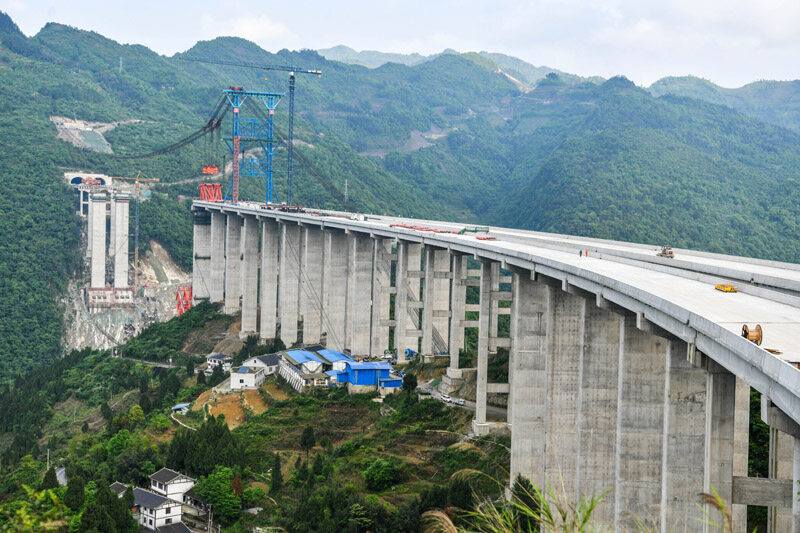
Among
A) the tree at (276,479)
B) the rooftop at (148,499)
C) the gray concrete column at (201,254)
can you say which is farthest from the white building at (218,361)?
the tree at (276,479)

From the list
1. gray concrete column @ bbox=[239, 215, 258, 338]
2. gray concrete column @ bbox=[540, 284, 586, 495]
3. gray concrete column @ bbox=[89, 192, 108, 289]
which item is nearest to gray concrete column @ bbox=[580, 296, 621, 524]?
gray concrete column @ bbox=[540, 284, 586, 495]

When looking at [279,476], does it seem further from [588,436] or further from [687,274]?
[687,274]

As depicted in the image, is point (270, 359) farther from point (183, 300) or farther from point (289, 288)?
point (183, 300)

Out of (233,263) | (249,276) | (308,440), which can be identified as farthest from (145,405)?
(233,263)

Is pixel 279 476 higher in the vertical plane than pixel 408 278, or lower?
lower

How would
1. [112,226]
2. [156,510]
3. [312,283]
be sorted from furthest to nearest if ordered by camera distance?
[112,226] < [312,283] < [156,510]

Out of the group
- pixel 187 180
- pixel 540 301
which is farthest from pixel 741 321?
pixel 187 180
